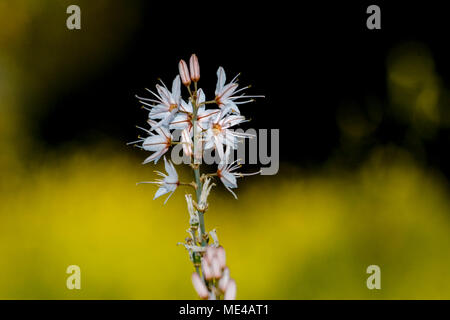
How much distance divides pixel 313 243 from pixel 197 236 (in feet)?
5.44

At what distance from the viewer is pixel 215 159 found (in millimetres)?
1213

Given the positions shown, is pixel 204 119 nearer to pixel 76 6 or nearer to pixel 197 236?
pixel 197 236

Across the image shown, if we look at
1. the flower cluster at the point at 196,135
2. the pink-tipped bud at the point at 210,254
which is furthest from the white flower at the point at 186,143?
the pink-tipped bud at the point at 210,254

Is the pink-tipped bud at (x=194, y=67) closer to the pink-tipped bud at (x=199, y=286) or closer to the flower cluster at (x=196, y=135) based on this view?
the flower cluster at (x=196, y=135)

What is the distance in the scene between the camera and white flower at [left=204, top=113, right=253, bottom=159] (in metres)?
1.13

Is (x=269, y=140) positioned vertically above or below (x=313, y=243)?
above

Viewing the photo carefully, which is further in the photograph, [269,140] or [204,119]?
[269,140]

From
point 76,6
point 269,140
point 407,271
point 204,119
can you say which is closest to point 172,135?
point 204,119

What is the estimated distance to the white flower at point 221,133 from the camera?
113 centimetres

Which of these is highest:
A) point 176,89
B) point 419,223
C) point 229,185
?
point 176,89

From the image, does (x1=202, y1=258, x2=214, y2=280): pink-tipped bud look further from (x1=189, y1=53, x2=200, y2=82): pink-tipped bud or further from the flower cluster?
(x1=189, y1=53, x2=200, y2=82): pink-tipped bud

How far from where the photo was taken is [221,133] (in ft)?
3.81

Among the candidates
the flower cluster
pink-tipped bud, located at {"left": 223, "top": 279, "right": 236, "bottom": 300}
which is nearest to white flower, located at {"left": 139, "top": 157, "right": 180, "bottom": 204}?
the flower cluster

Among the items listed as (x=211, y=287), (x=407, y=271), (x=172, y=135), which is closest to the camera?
(x=211, y=287)
